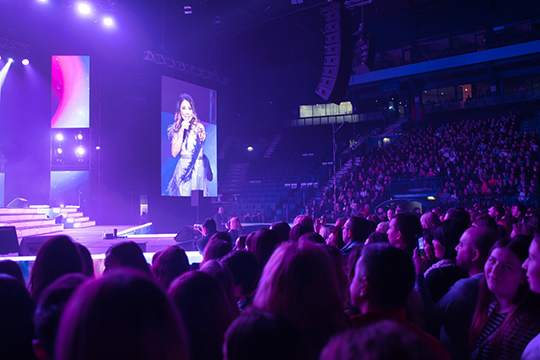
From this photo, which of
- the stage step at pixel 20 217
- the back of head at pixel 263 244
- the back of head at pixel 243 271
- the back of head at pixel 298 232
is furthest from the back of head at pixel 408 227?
the stage step at pixel 20 217

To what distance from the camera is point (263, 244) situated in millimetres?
3742

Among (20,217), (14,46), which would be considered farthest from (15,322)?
(14,46)

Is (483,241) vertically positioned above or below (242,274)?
above

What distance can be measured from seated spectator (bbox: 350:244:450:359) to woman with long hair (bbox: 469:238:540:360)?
53 cm

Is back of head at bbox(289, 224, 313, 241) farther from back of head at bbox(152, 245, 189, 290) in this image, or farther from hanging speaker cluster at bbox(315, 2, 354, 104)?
hanging speaker cluster at bbox(315, 2, 354, 104)

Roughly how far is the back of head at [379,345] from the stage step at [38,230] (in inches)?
520

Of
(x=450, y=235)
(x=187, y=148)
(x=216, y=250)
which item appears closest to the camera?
(x=450, y=235)

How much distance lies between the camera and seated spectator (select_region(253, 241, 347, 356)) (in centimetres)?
157

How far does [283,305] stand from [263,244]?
2.17m

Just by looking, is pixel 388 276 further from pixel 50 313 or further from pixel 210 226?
pixel 210 226

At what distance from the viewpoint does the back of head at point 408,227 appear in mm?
3980

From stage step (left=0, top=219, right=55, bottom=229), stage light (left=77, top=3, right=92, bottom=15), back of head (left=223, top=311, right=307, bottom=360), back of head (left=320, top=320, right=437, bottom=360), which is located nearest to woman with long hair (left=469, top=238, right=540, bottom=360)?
back of head (left=223, top=311, right=307, bottom=360)

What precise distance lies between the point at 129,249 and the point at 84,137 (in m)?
19.2

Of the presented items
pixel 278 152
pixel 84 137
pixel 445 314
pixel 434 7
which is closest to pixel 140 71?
pixel 84 137
